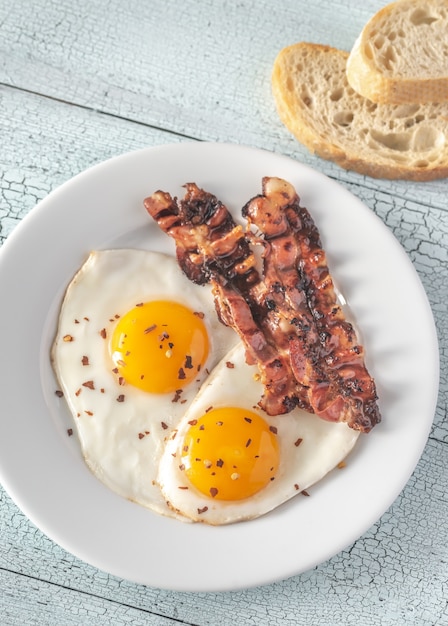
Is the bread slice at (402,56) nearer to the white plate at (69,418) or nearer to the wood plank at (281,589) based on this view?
the white plate at (69,418)

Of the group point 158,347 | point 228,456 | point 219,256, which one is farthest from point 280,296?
point 228,456

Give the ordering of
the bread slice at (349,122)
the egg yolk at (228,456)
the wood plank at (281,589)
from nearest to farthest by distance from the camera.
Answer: the egg yolk at (228,456), the wood plank at (281,589), the bread slice at (349,122)

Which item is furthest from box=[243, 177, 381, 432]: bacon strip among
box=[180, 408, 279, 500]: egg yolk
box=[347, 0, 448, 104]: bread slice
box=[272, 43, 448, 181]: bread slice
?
box=[347, 0, 448, 104]: bread slice

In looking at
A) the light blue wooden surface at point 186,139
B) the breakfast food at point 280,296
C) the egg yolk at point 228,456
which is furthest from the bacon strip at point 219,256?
the light blue wooden surface at point 186,139

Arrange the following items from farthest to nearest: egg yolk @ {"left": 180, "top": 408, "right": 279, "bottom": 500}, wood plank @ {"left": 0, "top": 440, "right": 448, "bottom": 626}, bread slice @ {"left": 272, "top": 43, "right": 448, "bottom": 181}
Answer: bread slice @ {"left": 272, "top": 43, "right": 448, "bottom": 181} → wood plank @ {"left": 0, "top": 440, "right": 448, "bottom": 626} → egg yolk @ {"left": 180, "top": 408, "right": 279, "bottom": 500}

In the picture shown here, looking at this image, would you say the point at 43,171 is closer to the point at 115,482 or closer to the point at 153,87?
the point at 153,87

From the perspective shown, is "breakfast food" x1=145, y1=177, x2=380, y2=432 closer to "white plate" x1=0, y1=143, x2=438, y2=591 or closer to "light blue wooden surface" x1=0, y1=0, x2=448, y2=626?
→ "white plate" x1=0, y1=143, x2=438, y2=591
